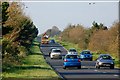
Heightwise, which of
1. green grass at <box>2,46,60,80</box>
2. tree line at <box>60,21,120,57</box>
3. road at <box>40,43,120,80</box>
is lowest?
road at <box>40,43,120,80</box>

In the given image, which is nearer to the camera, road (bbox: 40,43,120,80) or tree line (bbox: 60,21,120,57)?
road (bbox: 40,43,120,80)

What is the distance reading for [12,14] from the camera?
49094 millimetres

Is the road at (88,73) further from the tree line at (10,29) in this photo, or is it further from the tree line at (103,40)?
the tree line at (103,40)

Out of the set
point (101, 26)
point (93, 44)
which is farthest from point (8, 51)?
point (101, 26)

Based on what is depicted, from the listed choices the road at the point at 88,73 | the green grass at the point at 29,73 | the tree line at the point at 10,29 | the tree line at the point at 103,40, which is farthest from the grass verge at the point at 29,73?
the tree line at the point at 103,40

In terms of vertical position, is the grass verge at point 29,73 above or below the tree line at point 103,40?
below

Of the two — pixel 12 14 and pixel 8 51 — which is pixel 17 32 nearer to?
pixel 12 14

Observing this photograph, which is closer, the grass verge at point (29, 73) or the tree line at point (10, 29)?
the grass verge at point (29, 73)

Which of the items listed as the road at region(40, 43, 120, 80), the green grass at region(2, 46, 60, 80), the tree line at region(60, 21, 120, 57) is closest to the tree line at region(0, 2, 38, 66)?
the green grass at region(2, 46, 60, 80)

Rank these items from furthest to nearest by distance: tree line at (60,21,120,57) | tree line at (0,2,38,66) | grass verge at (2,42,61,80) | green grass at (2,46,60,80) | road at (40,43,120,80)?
tree line at (60,21,120,57) < tree line at (0,2,38,66) < road at (40,43,120,80) < green grass at (2,46,60,80) < grass verge at (2,42,61,80)

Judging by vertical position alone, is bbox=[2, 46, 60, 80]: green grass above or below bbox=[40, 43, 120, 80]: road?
above

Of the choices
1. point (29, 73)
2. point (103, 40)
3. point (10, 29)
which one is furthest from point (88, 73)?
point (103, 40)

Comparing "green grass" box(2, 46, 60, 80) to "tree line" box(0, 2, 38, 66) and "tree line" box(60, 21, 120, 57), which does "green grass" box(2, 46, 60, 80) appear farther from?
"tree line" box(60, 21, 120, 57)

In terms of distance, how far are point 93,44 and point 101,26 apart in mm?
14667
